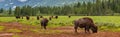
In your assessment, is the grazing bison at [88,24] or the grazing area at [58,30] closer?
the grazing area at [58,30]

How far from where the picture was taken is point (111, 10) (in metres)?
197

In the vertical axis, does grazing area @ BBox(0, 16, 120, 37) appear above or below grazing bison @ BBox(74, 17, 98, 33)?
below

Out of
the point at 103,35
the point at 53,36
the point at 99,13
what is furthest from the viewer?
the point at 99,13

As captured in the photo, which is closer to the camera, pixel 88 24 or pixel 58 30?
pixel 88 24

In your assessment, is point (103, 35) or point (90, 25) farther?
point (90, 25)

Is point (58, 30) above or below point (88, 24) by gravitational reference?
below

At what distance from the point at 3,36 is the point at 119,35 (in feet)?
44.8

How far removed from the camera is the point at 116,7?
197875mm

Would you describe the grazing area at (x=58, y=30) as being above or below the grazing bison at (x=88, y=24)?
below

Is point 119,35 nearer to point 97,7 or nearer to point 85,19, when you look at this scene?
point 85,19

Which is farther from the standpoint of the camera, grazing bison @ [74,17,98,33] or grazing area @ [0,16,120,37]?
grazing bison @ [74,17,98,33]

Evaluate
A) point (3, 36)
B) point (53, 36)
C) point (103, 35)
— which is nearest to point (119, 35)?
point (103, 35)

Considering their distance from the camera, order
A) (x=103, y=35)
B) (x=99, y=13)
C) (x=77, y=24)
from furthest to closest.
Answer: (x=99, y=13) → (x=77, y=24) → (x=103, y=35)

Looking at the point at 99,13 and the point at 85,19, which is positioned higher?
the point at 85,19
